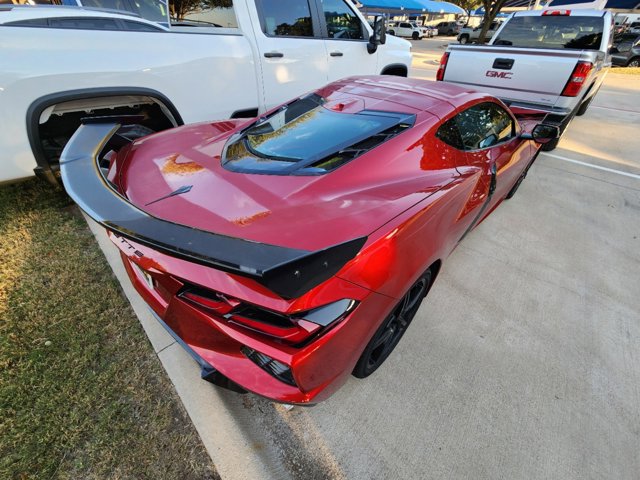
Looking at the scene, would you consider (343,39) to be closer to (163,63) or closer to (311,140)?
(163,63)

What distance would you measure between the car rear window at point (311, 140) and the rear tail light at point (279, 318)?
0.72m

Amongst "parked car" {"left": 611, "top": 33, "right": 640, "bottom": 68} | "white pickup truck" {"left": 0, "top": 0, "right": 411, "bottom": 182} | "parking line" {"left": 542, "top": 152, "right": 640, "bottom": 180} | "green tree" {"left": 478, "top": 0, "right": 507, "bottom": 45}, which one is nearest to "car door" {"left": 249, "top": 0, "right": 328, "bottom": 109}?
"white pickup truck" {"left": 0, "top": 0, "right": 411, "bottom": 182}

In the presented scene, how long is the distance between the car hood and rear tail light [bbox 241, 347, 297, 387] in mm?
452

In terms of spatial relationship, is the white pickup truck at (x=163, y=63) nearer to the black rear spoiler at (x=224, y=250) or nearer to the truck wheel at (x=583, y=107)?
the black rear spoiler at (x=224, y=250)

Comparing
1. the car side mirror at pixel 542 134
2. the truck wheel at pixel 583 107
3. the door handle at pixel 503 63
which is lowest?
the truck wheel at pixel 583 107

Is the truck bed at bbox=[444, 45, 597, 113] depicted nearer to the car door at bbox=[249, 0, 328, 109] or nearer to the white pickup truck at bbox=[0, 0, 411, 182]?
the white pickup truck at bbox=[0, 0, 411, 182]

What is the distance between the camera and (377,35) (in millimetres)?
4426

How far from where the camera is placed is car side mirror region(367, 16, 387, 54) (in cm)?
436

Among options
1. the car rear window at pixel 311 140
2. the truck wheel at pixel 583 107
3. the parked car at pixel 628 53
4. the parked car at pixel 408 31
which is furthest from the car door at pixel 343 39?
the parked car at pixel 408 31

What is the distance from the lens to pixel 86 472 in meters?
1.48

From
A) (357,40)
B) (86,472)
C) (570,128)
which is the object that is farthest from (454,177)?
(570,128)

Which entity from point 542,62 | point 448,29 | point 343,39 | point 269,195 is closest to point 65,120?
point 269,195

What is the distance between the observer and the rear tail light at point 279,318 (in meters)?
1.20

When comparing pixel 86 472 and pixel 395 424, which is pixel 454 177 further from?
pixel 86 472
